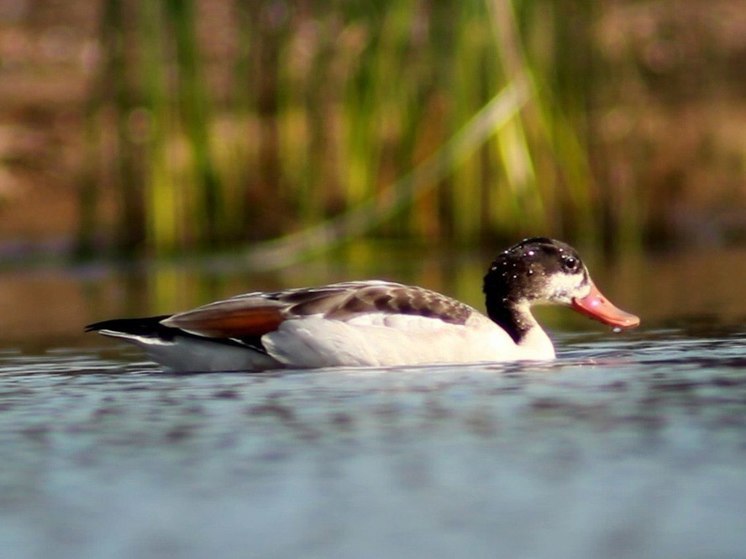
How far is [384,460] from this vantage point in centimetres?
652

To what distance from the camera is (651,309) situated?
11859 millimetres

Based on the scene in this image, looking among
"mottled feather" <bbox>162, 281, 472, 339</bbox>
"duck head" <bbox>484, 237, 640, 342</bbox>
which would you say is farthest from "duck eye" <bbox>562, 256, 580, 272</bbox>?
"mottled feather" <bbox>162, 281, 472, 339</bbox>

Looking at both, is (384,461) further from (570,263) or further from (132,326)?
(570,263)

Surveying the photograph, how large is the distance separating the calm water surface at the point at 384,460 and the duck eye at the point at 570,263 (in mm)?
454

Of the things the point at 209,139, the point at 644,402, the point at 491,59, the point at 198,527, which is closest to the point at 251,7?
the point at 209,139

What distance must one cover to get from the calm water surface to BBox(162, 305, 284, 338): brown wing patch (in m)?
0.22

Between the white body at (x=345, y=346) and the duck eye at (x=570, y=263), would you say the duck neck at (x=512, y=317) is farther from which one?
the white body at (x=345, y=346)

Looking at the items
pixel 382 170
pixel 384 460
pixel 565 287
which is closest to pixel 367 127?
pixel 382 170

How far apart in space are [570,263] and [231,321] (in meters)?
1.72

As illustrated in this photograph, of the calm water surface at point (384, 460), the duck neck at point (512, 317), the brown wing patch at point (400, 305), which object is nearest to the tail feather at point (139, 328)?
the calm water surface at point (384, 460)

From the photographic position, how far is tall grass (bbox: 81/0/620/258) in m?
14.3

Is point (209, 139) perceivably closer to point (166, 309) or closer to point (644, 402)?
point (166, 309)

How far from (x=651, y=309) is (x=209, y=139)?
4.22 m

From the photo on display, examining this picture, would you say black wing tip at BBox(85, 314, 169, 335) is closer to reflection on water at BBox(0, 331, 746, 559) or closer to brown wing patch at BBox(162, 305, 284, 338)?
brown wing patch at BBox(162, 305, 284, 338)
